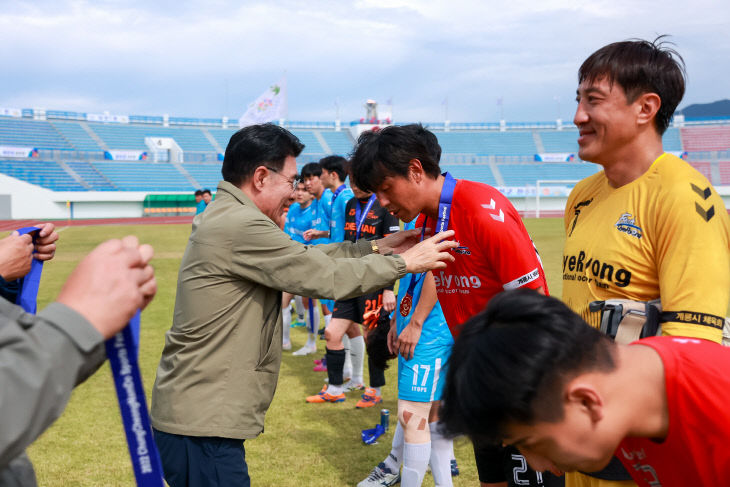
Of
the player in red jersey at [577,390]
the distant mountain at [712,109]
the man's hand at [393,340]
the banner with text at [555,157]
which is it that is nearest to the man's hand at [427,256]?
the player in red jersey at [577,390]

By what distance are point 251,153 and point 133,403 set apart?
6.13 ft

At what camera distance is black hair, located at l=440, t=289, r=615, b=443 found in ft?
4.35

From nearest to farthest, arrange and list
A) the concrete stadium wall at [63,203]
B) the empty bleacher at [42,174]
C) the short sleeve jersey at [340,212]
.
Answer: the short sleeve jersey at [340,212]
the concrete stadium wall at [63,203]
the empty bleacher at [42,174]

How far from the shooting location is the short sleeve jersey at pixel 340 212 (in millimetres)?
7824

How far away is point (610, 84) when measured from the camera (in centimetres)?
221

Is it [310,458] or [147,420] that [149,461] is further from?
[310,458]

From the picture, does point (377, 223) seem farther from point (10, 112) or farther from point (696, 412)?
point (10, 112)

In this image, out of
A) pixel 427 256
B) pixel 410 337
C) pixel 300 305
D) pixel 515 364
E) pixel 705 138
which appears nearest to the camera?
pixel 515 364

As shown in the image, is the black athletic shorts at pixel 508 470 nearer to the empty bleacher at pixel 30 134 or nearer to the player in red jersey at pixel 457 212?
the player in red jersey at pixel 457 212

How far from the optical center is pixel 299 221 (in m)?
9.66

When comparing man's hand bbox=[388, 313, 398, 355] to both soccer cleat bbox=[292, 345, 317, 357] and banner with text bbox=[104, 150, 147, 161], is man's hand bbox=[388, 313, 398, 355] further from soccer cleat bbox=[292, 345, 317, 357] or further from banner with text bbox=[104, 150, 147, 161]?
banner with text bbox=[104, 150, 147, 161]

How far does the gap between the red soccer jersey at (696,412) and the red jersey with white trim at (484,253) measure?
1346 mm

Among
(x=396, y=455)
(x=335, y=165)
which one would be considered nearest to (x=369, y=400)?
(x=396, y=455)

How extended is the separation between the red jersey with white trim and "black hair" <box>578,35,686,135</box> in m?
0.86
